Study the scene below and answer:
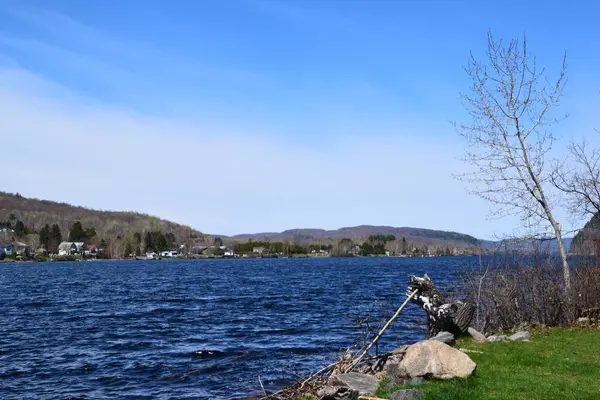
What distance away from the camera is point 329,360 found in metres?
22.6

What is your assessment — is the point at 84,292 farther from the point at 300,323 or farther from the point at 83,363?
the point at 83,363

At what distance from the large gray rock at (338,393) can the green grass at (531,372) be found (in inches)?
28.8

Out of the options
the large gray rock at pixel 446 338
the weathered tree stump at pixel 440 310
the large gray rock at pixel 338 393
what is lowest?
the large gray rock at pixel 338 393

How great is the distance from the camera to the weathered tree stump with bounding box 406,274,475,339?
64.0 feet

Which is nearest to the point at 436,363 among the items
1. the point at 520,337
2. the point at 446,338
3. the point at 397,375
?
the point at 397,375

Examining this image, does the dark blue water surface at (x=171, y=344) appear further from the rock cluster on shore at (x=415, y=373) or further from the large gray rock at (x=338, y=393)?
the large gray rock at (x=338, y=393)

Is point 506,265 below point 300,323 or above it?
above

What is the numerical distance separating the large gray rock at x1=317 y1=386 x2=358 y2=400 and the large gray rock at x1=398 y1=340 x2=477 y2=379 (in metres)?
1.70

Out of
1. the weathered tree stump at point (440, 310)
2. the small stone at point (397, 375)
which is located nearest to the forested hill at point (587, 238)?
the weathered tree stump at point (440, 310)

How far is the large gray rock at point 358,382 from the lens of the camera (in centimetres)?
1372

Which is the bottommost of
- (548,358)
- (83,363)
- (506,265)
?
(83,363)

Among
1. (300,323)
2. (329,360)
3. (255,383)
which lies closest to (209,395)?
(255,383)

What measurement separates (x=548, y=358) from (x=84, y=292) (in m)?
55.9

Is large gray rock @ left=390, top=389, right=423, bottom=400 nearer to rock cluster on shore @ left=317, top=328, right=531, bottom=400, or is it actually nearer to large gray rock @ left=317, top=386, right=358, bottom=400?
rock cluster on shore @ left=317, top=328, right=531, bottom=400
